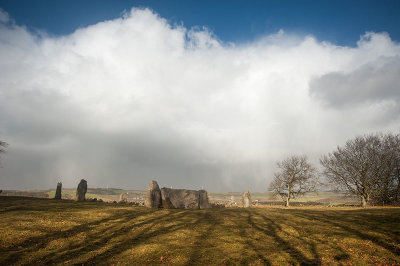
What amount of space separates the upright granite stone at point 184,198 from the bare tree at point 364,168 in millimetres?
26380

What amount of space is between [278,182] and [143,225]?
37.9 m

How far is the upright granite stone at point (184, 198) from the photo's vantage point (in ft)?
104

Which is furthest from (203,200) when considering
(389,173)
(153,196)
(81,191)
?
(389,173)

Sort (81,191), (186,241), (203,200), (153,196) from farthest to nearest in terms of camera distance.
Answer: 1. (81,191)
2. (203,200)
3. (153,196)
4. (186,241)

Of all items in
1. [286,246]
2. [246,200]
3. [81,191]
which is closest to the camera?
[286,246]

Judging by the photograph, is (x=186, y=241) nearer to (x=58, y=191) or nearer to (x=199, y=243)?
(x=199, y=243)

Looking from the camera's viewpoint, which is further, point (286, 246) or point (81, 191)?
point (81, 191)

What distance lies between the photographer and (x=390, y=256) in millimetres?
10930

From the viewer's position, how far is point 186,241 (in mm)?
13898

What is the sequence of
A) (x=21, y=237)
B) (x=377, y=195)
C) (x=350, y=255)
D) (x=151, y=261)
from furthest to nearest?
(x=377, y=195) < (x=21, y=237) < (x=350, y=255) < (x=151, y=261)

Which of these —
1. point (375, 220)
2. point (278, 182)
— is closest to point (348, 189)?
point (278, 182)

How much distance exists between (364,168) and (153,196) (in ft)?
120

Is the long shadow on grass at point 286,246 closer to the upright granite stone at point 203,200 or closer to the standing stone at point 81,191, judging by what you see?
the upright granite stone at point 203,200

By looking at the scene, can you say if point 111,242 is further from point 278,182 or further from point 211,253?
point 278,182
